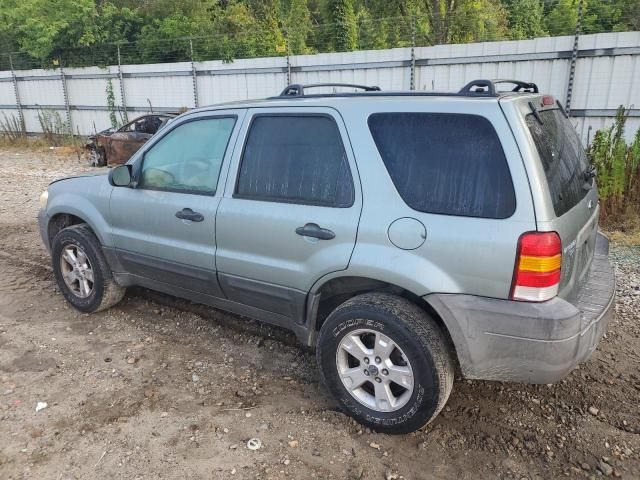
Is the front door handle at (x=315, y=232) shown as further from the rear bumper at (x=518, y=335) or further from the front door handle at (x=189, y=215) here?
the front door handle at (x=189, y=215)

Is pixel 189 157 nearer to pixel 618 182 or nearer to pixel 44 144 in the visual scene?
pixel 618 182

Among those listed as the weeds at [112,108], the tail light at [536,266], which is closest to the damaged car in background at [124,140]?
the weeds at [112,108]

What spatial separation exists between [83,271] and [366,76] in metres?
9.08

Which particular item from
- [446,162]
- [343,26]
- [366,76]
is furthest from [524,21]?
[446,162]

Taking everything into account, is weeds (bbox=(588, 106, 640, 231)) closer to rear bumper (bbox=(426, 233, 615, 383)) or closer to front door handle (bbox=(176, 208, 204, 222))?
rear bumper (bbox=(426, 233, 615, 383))

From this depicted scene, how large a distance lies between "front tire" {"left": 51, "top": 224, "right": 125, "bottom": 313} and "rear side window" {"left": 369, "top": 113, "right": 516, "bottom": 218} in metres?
2.66

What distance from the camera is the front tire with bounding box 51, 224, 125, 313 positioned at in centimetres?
425

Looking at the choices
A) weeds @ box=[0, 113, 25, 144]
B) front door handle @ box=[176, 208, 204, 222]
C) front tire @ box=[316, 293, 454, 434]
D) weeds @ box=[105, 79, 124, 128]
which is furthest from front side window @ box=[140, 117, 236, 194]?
weeds @ box=[0, 113, 25, 144]

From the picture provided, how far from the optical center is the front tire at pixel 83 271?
4.25 m

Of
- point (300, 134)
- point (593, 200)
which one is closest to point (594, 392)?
point (593, 200)

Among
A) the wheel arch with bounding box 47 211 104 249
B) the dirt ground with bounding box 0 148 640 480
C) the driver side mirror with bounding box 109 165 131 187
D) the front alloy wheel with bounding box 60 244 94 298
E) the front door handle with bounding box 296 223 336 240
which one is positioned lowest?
the dirt ground with bounding box 0 148 640 480

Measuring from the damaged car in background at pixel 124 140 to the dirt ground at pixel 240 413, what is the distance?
8.54 meters

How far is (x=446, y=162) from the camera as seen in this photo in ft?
8.58

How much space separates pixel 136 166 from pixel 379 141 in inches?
79.4
